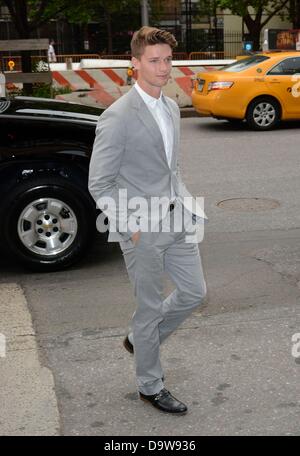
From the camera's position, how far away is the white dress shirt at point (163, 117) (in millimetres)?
3414

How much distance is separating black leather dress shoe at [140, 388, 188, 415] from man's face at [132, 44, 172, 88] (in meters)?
1.56

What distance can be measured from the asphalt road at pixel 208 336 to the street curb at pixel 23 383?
6 centimetres

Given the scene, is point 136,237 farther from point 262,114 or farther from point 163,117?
point 262,114

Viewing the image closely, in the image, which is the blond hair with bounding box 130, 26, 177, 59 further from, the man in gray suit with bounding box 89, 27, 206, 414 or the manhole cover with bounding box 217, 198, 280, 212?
the manhole cover with bounding box 217, 198, 280, 212

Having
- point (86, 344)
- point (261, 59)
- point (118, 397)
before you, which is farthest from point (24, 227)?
point (261, 59)

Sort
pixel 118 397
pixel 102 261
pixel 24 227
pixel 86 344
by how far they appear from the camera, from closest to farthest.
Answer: pixel 118 397 → pixel 86 344 → pixel 24 227 → pixel 102 261

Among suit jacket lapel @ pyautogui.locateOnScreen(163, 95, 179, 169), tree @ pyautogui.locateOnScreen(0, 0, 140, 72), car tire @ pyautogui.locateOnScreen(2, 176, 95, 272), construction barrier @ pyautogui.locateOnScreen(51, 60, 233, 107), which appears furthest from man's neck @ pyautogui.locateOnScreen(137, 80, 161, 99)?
tree @ pyautogui.locateOnScreen(0, 0, 140, 72)

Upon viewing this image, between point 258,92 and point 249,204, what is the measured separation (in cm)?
609

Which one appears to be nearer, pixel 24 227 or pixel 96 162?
pixel 96 162

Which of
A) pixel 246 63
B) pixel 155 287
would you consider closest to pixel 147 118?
pixel 155 287

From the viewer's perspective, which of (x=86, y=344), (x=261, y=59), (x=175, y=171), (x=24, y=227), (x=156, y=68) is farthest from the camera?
(x=261, y=59)
